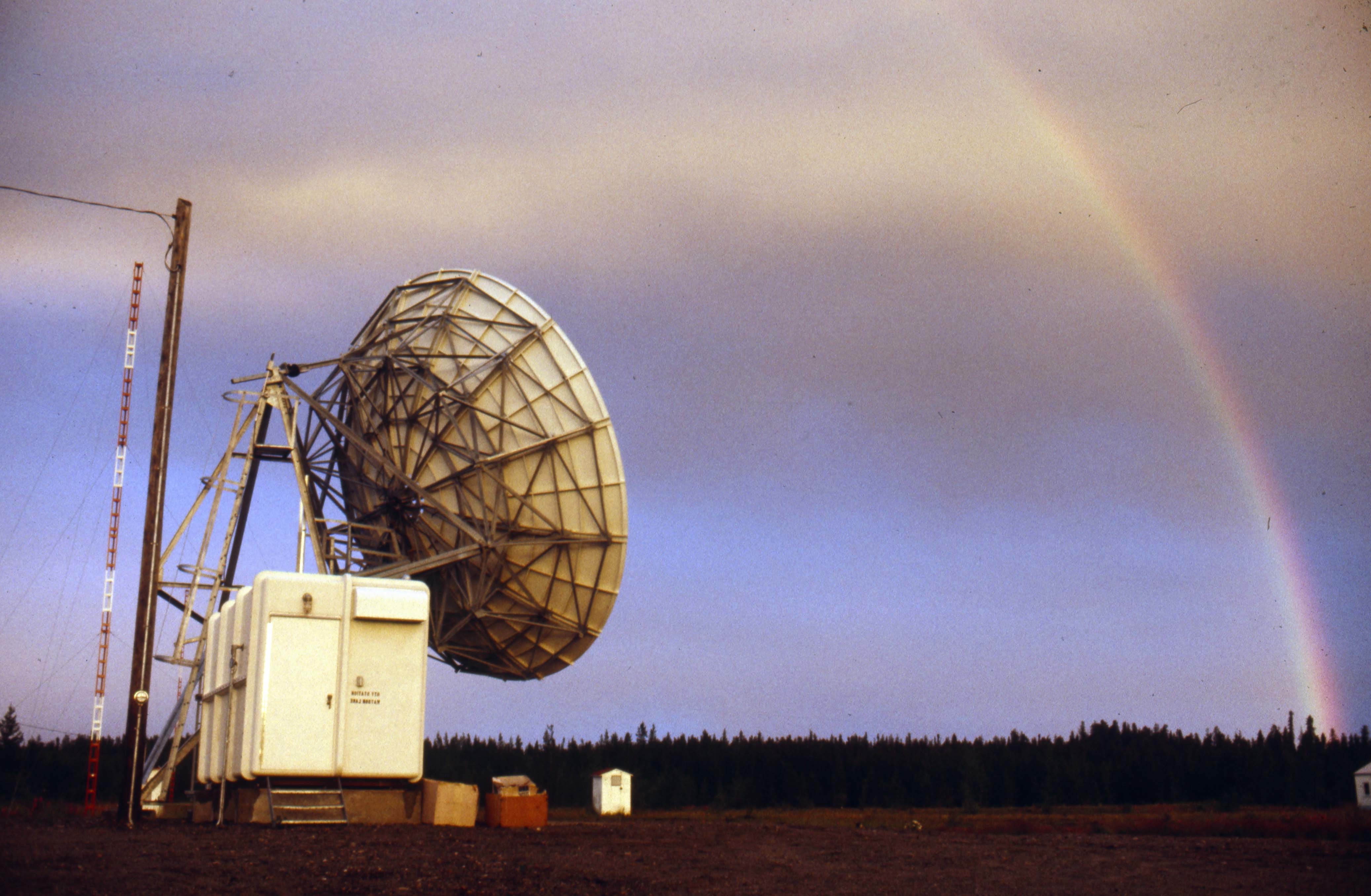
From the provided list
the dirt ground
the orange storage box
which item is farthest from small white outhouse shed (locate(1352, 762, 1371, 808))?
the orange storage box

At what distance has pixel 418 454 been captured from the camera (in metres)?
30.6

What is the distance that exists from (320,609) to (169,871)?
8488mm

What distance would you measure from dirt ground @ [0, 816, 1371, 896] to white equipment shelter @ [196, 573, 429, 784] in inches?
56.1

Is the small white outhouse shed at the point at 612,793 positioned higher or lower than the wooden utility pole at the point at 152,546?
lower

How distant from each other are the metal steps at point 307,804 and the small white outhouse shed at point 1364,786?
159 feet

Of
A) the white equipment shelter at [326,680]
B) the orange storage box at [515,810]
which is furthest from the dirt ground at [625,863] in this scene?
the white equipment shelter at [326,680]

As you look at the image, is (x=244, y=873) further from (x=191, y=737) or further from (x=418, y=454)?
(x=418, y=454)

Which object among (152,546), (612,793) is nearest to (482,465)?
(152,546)

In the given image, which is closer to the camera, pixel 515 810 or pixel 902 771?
pixel 515 810

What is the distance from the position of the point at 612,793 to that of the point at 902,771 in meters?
42.5

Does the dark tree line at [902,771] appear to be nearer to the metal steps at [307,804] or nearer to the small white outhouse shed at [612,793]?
the small white outhouse shed at [612,793]

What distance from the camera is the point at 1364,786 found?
55.8 metres

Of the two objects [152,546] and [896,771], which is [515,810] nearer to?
[152,546]

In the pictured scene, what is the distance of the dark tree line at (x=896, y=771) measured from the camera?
75625 mm
